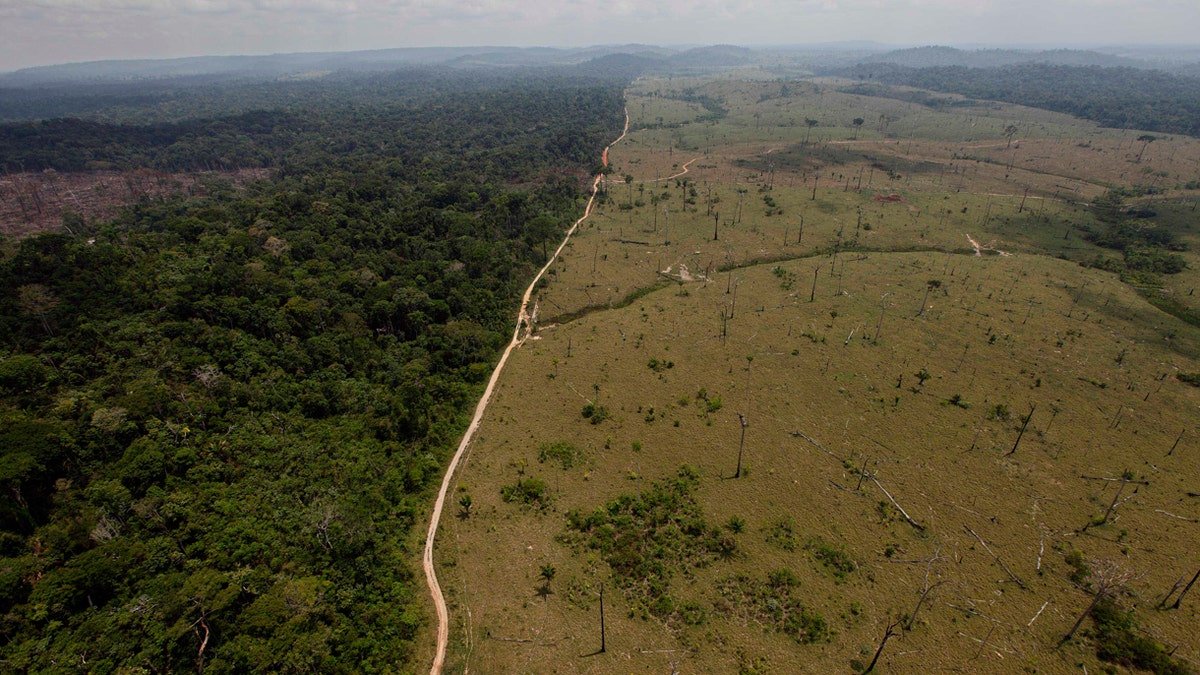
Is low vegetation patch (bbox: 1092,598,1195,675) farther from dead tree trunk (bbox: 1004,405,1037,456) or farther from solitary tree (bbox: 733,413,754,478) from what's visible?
solitary tree (bbox: 733,413,754,478)

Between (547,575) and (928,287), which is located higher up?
(928,287)

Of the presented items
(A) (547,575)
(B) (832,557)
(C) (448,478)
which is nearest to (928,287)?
(B) (832,557)

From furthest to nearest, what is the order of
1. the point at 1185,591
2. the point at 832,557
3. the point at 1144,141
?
the point at 1144,141, the point at 832,557, the point at 1185,591

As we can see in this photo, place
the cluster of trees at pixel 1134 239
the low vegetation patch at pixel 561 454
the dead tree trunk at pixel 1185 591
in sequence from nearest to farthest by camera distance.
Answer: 1. the dead tree trunk at pixel 1185 591
2. the low vegetation patch at pixel 561 454
3. the cluster of trees at pixel 1134 239

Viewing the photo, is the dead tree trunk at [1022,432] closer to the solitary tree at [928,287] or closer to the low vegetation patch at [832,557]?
the low vegetation patch at [832,557]

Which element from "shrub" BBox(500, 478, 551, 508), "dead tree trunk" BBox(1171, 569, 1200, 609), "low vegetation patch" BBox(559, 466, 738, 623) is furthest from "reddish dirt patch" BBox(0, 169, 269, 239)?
"dead tree trunk" BBox(1171, 569, 1200, 609)

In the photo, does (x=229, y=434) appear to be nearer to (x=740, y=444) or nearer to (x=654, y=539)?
Answer: (x=654, y=539)

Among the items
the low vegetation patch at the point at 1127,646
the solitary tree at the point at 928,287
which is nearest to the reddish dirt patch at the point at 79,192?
the solitary tree at the point at 928,287
